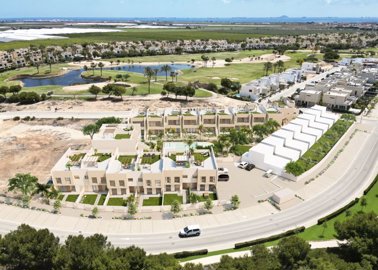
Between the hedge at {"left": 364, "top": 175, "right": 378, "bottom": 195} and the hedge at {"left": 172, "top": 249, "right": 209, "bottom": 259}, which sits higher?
the hedge at {"left": 364, "top": 175, "right": 378, "bottom": 195}

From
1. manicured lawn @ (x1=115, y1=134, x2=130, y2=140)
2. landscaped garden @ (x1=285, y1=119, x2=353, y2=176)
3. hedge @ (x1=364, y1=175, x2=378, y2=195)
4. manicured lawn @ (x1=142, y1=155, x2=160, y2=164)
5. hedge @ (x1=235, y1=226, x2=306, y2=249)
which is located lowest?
hedge @ (x1=235, y1=226, x2=306, y2=249)

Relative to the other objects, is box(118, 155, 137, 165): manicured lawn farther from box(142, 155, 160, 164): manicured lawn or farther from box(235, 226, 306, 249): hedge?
box(235, 226, 306, 249): hedge

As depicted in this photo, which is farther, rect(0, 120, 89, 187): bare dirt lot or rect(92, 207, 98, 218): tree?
rect(0, 120, 89, 187): bare dirt lot

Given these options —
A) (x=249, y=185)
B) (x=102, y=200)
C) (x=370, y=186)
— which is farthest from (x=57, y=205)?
(x=370, y=186)

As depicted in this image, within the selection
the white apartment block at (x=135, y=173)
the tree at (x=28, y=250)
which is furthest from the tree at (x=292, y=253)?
the tree at (x=28, y=250)

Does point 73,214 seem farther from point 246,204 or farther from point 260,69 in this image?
point 260,69

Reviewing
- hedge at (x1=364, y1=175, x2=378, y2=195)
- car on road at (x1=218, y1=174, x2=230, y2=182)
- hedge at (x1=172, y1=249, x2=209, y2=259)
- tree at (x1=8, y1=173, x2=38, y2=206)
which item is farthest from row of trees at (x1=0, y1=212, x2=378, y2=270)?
car on road at (x1=218, y1=174, x2=230, y2=182)

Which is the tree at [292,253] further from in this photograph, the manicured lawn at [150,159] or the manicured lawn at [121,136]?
the manicured lawn at [121,136]
